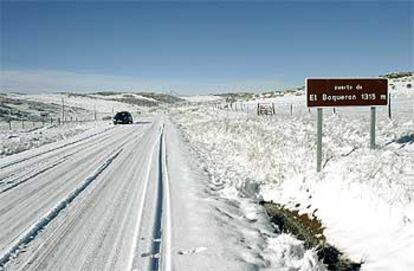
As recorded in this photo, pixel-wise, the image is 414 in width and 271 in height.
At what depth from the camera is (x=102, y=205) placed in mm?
9398

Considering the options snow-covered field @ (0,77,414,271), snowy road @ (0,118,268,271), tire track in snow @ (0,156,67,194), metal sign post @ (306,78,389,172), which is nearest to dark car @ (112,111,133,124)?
tire track in snow @ (0,156,67,194)

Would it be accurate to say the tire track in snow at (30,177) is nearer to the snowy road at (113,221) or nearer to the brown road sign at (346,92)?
the snowy road at (113,221)

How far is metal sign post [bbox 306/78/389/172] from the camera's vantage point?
11711 mm

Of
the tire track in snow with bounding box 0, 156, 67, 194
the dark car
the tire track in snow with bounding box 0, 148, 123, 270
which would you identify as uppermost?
the dark car

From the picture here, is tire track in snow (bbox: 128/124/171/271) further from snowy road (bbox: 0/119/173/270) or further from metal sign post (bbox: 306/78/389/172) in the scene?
metal sign post (bbox: 306/78/389/172)

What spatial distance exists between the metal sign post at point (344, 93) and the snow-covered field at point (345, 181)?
121 centimetres

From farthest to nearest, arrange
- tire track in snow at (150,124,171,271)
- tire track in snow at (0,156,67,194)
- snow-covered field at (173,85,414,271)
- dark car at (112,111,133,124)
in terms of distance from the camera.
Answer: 1. dark car at (112,111,133,124)
2. tire track in snow at (0,156,67,194)
3. snow-covered field at (173,85,414,271)
4. tire track in snow at (150,124,171,271)

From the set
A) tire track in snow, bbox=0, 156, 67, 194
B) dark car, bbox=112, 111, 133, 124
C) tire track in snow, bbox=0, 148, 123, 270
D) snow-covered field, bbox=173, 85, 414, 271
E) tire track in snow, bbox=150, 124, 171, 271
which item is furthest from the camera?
dark car, bbox=112, 111, 133, 124

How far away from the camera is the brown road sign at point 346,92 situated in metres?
11.7

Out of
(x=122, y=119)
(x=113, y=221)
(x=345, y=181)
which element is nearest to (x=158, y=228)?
(x=113, y=221)

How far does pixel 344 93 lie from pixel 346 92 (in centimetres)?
6

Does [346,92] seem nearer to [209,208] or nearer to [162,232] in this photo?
[209,208]

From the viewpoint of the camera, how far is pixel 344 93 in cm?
1188

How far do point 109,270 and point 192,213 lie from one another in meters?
2.98
